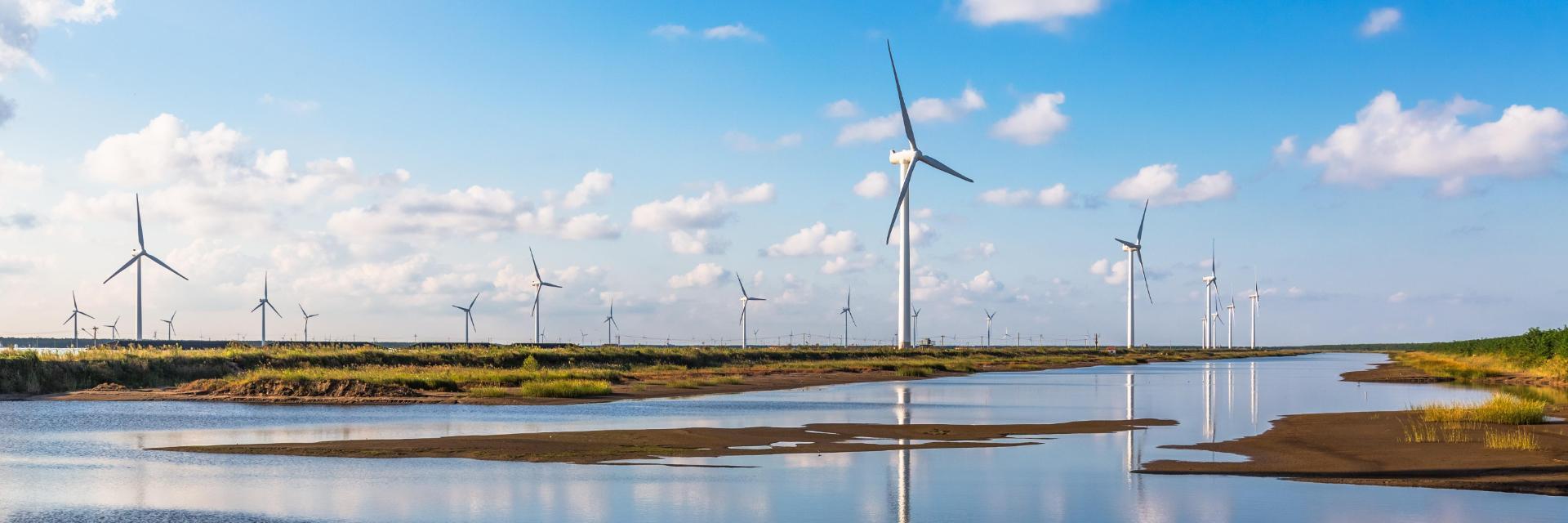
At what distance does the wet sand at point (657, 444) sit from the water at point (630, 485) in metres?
1.11

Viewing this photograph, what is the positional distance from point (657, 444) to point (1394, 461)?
48.2 feet

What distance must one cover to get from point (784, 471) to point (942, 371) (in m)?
71.6

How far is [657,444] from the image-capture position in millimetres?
26766

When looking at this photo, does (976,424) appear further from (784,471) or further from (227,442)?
(227,442)

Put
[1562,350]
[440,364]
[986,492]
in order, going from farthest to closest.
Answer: [440,364], [1562,350], [986,492]

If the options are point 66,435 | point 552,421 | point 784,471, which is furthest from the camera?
point 552,421

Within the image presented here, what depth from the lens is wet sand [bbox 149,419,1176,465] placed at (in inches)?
968

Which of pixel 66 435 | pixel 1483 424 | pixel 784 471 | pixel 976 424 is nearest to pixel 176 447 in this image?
pixel 66 435

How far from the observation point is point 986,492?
61.2 feet

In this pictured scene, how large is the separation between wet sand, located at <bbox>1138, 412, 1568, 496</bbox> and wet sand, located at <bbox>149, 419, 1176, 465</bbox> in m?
5.05

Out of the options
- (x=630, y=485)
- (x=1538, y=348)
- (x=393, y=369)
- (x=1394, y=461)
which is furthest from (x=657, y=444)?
(x=1538, y=348)

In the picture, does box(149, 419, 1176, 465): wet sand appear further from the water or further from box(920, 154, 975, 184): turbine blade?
box(920, 154, 975, 184): turbine blade

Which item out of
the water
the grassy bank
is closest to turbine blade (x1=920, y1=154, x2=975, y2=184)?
the grassy bank

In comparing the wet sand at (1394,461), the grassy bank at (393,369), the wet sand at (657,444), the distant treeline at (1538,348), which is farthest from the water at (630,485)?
the distant treeline at (1538,348)
